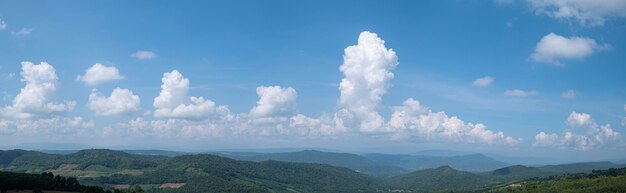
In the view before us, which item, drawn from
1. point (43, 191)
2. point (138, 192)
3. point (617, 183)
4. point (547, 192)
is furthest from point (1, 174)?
point (617, 183)

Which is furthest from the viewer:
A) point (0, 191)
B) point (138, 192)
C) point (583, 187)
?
point (583, 187)

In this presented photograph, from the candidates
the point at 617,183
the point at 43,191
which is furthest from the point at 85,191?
the point at 617,183

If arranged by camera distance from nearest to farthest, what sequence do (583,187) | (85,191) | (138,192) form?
(85,191), (138,192), (583,187)

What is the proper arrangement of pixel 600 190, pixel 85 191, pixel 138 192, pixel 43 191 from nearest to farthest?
pixel 43 191
pixel 85 191
pixel 138 192
pixel 600 190

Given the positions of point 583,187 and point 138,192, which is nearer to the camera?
point 138,192

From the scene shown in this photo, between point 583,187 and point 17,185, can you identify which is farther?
point 583,187

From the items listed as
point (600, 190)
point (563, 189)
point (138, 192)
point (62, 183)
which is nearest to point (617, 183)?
point (600, 190)

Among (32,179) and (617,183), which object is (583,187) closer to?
(617,183)

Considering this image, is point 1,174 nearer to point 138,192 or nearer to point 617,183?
point 138,192
